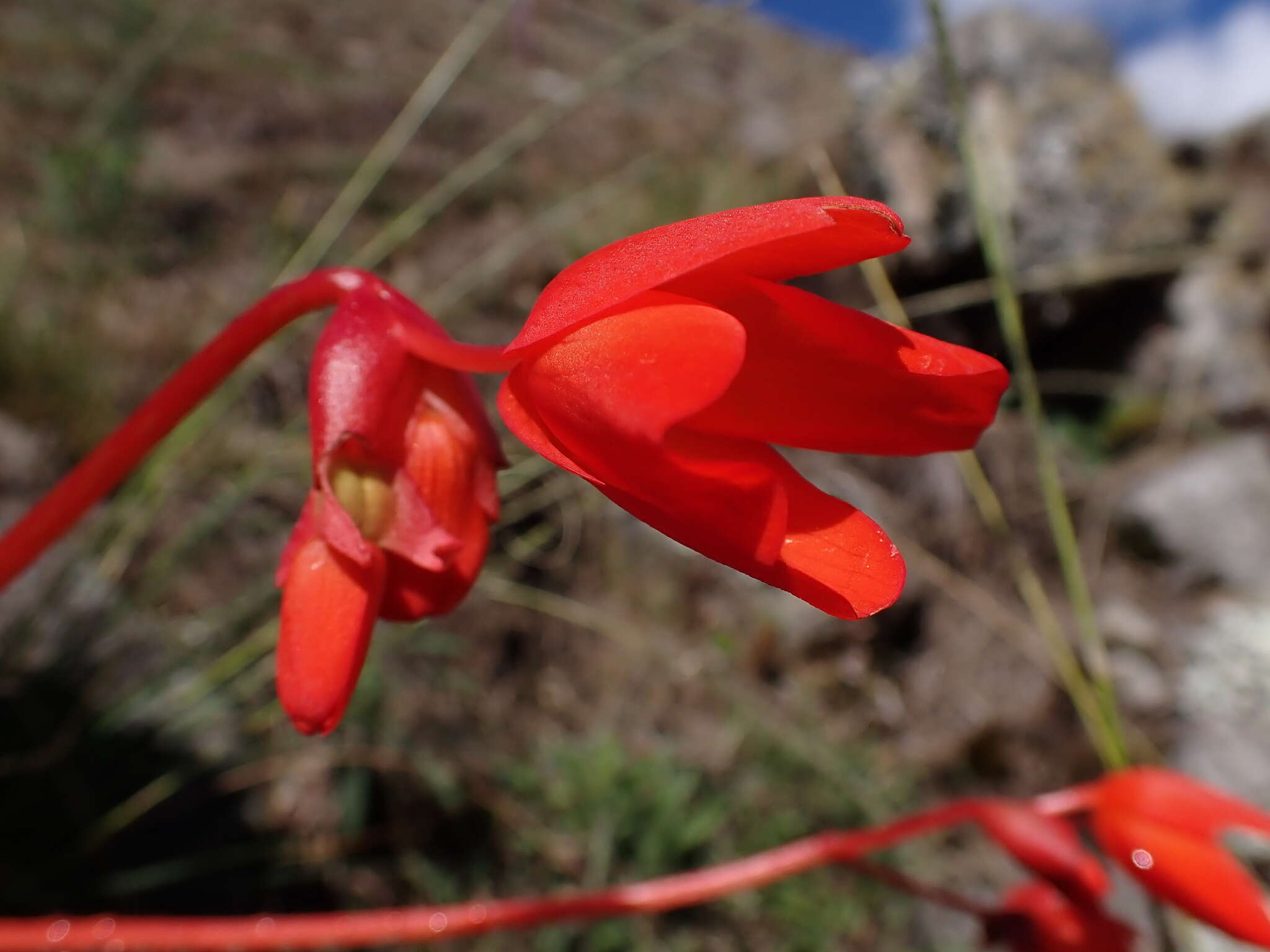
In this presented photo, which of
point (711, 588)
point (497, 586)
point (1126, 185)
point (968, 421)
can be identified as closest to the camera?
point (968, 421)

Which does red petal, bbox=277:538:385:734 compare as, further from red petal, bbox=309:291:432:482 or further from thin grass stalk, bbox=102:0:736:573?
thin grass stalk, bbox=102:0:736:573

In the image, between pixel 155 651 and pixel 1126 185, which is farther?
pixel 1126 185

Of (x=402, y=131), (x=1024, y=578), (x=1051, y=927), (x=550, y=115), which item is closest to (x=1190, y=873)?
(x=1051, y=927)

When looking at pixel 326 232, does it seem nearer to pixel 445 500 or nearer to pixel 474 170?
pixel 474 170

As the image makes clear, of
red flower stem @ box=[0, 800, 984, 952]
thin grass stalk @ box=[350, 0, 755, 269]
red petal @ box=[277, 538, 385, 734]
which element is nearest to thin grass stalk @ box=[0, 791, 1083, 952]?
red flower stem @ box=[0, 800, 984, 952]

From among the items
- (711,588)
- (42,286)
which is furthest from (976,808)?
(42,286)

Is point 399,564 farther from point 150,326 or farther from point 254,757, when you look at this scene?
point 150,326

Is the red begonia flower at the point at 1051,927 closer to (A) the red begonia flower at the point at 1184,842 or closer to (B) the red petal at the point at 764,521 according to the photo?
(A) the red begonia flower at the point at 1184,842
